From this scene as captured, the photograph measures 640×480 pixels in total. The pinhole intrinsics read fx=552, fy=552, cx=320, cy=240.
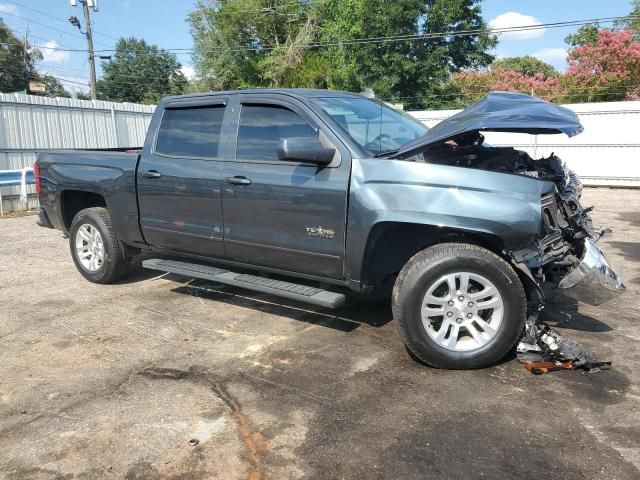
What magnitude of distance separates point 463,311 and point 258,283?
1.70m

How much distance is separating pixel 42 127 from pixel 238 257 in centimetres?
1248

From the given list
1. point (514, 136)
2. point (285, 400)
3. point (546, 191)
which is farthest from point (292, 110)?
point (514, 136)

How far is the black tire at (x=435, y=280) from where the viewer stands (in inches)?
145

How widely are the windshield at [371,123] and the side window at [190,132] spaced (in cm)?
103

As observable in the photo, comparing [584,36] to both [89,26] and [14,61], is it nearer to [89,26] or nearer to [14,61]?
[89,26]

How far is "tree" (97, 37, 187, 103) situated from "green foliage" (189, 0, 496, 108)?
26910mm

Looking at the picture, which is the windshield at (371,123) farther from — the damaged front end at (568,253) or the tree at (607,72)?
the tree at (607,72)

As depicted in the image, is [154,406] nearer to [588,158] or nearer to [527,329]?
[527,329]

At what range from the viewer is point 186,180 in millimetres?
4973

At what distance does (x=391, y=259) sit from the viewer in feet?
14.1

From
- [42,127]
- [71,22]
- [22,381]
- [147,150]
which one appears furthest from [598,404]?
[71,22]

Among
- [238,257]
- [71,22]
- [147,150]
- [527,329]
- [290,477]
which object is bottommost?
[290,477]

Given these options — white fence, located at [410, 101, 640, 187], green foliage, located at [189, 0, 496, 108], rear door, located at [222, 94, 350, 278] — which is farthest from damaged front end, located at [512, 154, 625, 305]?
green foliage, located at [189, 0, 496, 108]

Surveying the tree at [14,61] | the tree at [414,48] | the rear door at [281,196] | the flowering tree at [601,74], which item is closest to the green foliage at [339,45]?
the tree at [414,48]
